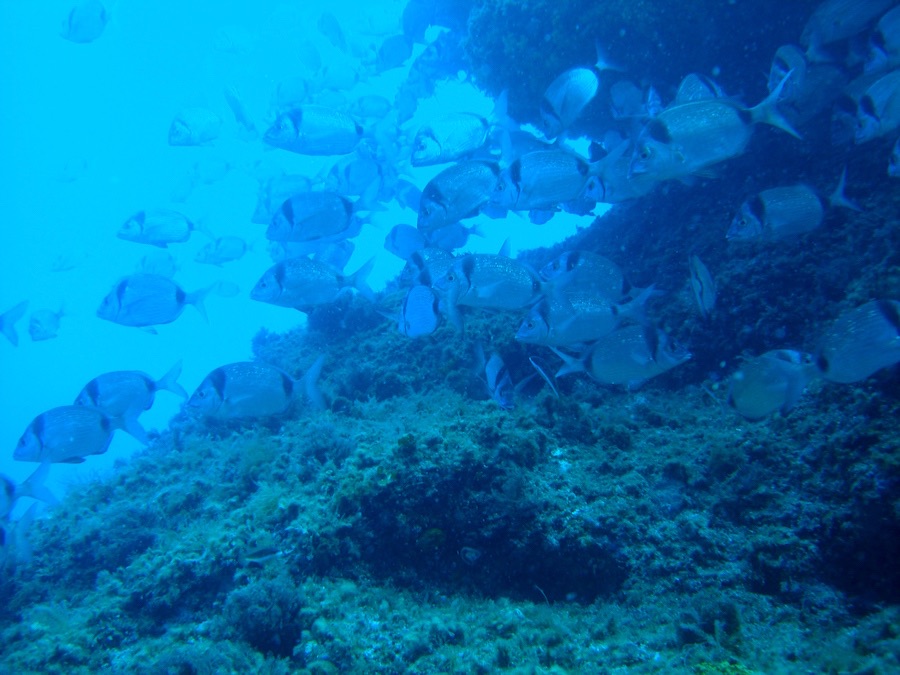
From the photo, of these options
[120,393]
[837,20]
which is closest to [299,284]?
[120,393]

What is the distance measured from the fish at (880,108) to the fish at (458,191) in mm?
4162

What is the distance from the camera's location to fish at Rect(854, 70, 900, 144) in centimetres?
503

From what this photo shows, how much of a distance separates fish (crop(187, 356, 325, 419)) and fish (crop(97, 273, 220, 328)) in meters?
1.75

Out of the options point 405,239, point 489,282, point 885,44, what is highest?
point 885,44

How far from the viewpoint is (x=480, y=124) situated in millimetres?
7082

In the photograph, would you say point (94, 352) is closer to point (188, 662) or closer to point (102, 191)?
point (102, 191)

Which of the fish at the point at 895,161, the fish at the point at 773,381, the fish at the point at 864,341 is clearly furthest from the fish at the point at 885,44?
the fish at the point at 773,381

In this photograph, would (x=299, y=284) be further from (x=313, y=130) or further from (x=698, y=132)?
(x=698, y=132)

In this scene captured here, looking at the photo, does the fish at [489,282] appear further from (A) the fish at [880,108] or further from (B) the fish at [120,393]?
(A) the fish at [880,108]

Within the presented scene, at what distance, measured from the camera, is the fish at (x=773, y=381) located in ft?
11.6

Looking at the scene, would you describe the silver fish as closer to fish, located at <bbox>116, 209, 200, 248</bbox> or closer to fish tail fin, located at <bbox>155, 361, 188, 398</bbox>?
fish tail fin, located at <bbox>155, 361, 188, 398</bbox>

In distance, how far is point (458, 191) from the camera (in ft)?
17.5

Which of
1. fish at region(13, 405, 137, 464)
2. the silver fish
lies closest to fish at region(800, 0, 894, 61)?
the silver fish

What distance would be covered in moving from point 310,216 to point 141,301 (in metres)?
2.44
